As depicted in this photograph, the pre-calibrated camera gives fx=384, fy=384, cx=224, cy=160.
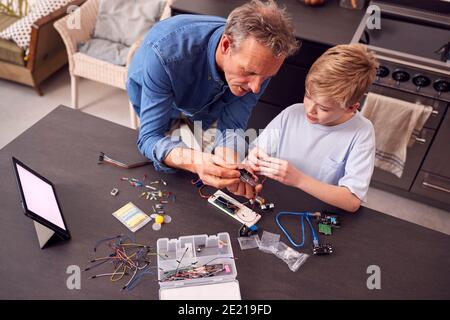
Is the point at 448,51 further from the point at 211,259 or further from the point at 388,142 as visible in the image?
the point at 211,259

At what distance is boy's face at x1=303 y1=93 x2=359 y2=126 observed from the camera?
54.6 inches

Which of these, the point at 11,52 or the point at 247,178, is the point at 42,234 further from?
the point at 11,52

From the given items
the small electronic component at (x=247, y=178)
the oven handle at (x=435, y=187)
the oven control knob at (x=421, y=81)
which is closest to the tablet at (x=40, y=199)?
the small electronic component at (x=247, y=178)

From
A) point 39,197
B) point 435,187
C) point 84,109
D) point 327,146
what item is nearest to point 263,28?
point 327,146

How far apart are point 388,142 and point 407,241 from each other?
114cm

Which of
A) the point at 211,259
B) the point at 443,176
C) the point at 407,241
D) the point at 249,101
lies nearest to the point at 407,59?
the point at 443,176

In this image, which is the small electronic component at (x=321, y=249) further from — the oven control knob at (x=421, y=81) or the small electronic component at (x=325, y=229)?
the oven control knob at (x=421, y=81)

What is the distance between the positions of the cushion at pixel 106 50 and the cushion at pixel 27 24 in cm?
39

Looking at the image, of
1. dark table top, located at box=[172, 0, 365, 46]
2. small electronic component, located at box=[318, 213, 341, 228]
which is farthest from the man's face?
dark table top, located at box=[172, 0, 365, 46]

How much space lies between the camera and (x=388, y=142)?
2311 mm

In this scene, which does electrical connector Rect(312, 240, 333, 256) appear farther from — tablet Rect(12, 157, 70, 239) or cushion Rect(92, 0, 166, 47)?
cushion Rect(92, 0, 166, 47)

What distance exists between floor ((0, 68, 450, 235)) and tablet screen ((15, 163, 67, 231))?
168cm

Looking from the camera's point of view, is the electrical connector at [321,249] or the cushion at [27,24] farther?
the cushion at [27,24]

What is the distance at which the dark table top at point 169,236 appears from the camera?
113 cm
